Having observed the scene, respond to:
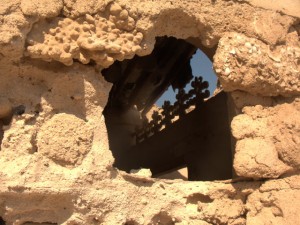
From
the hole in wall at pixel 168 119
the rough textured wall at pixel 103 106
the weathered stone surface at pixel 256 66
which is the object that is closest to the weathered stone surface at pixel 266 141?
the rough textured wall at pixel 103 106

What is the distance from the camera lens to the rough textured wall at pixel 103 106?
236cm

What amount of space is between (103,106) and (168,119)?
7.62 ft

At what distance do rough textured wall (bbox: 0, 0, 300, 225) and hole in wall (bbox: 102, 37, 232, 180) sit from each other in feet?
2.71

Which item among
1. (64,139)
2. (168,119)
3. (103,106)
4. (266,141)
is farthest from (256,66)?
(168,119)

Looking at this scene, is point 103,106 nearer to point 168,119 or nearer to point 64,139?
point 64,139

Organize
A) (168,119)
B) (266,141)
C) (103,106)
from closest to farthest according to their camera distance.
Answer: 1. (103,106)
2. (266,141)
3. (168,119)

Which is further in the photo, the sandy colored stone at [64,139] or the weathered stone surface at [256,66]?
the weathered stone surface at [256,66]

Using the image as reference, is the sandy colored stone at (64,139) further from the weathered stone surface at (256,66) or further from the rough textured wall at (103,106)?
the weathered stone surface at (256,66)

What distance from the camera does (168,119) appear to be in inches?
192

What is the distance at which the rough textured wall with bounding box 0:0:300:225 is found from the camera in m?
2.36

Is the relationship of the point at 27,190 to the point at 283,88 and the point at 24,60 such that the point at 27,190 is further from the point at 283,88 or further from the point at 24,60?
the point at 283,88

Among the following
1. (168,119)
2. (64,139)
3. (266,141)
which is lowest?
(64,139)

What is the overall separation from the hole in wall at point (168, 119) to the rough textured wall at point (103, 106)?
2.71 ft

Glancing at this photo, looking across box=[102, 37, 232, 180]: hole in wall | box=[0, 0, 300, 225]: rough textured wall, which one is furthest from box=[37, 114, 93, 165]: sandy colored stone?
box=[102, 37, 232, 180]: hole in wall
